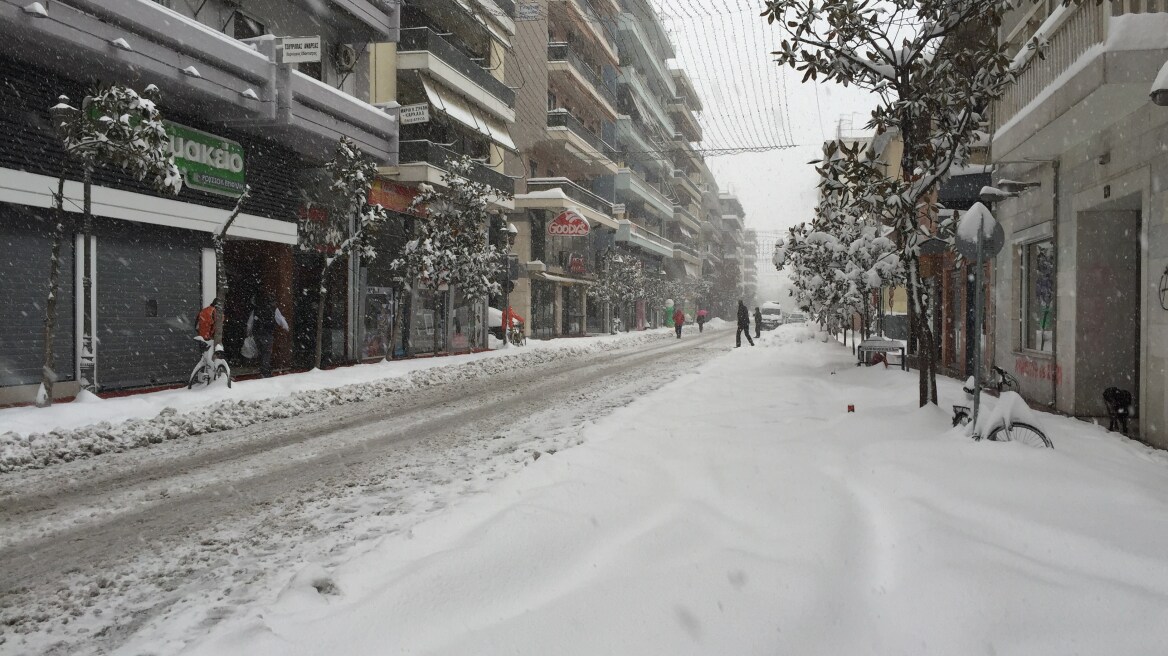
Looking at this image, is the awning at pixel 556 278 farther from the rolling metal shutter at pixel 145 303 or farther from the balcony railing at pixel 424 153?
the rolling metal shutter at pixel 145 303

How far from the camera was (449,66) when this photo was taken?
926 inches

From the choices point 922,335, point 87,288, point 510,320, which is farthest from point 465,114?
point 922,335

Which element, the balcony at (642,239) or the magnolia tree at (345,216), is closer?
the magnolia tree at (345,216)

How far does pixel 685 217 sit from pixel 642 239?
823 inches

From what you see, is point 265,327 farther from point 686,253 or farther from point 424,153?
point 686,253

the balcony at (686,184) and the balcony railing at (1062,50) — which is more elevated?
the balcony at (686,184)

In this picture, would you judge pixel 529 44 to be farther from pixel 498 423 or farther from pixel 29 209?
pixel 498 423

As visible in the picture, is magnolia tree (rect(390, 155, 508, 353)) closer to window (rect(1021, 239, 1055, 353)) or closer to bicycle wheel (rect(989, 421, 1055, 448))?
window (rect(1021, 239, 1055, 353))

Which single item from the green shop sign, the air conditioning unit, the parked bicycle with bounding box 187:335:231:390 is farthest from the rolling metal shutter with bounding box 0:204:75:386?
the air conditioning unit

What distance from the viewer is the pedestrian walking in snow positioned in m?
15.5

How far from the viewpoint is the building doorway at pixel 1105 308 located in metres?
10.2

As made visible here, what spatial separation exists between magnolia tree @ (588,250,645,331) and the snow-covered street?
33955 millimetres

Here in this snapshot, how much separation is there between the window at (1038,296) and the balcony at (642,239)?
33.9 meters

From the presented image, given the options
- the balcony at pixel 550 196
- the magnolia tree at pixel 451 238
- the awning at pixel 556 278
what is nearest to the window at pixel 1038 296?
the magnolia tree at pixel 451 238
